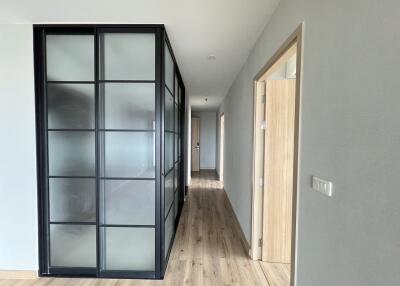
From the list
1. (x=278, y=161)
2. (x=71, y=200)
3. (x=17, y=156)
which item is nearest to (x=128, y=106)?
(x=71, y=200)

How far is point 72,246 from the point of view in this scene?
7.64ft

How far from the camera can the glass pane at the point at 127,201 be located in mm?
2283

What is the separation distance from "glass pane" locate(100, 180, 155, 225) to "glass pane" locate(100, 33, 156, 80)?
114 cm

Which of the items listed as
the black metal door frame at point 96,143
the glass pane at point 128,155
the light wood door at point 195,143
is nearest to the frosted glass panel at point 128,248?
the black metal door frame at point 96,143

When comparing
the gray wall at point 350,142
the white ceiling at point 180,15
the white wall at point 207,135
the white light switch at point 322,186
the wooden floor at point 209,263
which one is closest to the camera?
the gray wall at point 350,142

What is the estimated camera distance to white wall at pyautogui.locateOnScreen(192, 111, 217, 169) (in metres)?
9.55

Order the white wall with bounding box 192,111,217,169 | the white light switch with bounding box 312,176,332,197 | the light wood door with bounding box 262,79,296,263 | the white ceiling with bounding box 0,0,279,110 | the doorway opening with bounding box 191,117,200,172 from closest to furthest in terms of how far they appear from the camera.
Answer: the white light switch with bounding box 312,176,332,197
the white ceiling with bounding box 0,0,279,110
the light wood door with bounding box 262,79,296,263
the doorway opening with bounding box 191,117,200,172
the white wall with bounding box 192,111,217,169

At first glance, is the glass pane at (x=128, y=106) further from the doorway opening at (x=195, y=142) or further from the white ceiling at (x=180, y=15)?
the doorway opening at (x=195, y=142)

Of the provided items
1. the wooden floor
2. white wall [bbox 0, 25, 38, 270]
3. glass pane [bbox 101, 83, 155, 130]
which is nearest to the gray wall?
the wooden floor

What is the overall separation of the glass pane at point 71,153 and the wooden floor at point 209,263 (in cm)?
116

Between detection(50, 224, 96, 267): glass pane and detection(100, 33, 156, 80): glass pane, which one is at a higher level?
Result: detection(100, 33, 156, 80): glass pane

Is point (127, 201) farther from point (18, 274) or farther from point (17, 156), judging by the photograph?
point (18, 274)

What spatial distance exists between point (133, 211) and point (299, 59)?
6.85 feet

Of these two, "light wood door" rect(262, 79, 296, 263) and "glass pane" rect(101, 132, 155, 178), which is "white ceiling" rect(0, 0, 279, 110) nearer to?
"light wood door" rect(262, 79, 296, 263)
